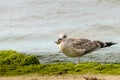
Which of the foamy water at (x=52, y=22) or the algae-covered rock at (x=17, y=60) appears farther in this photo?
the foamy water at (x=52, y=22)

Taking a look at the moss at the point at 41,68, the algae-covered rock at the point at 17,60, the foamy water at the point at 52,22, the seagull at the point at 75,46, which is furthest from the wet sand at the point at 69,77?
the foamy water at the point at 52,22

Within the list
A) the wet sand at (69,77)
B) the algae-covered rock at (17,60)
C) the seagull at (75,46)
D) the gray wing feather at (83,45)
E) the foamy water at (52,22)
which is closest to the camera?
the wet sand at (69,77)

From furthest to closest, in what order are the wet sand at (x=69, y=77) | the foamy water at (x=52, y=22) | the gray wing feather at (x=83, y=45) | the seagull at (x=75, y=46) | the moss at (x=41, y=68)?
the foamy water at (x=52, y=22)
the gray wing feather at (x=83, y=45)
the seagull at (x=75, y=46)
the moss at (x=41, y=68)
the wet sand at (x=69, y=77)

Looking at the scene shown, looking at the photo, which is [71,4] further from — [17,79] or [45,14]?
[17,79]

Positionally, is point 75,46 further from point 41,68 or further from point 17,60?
point 17,60

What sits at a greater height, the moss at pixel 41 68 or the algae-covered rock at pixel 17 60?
the algae-covered rock at pixel 17 60

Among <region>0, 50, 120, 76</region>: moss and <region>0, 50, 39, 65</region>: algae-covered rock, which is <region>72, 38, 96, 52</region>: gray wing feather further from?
<region>0, 50, 39, 65</region>: algae-covered rock

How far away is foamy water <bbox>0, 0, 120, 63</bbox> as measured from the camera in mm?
15039

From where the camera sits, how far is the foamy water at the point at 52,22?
15039 millimetres

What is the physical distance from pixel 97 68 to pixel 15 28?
752 centimetres

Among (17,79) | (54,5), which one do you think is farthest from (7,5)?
(17,79)

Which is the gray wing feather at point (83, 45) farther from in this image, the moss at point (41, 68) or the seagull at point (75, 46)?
the moss at point (41, 68)

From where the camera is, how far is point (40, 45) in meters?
14.4

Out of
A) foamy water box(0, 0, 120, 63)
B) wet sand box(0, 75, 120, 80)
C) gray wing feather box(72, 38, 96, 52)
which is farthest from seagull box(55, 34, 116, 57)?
foamy water box(0, 0, 120, 63)
